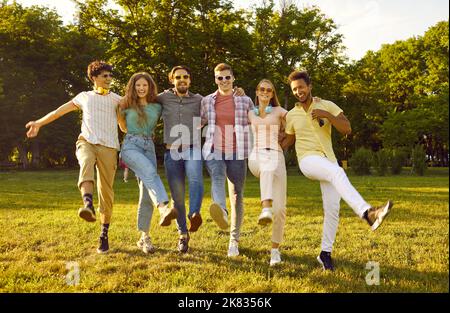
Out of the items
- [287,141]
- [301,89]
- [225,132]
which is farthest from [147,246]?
[301,89]

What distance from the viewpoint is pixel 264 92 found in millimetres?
6375

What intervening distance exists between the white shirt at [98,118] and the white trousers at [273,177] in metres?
2.22

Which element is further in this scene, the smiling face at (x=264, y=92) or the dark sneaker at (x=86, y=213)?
the smiling face at (x=264, y=92)

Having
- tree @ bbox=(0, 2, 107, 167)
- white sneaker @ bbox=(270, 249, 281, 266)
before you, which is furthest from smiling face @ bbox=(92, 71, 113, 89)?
tree @ bbox=(0, 2, 107, 167)

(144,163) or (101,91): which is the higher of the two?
(101,91)

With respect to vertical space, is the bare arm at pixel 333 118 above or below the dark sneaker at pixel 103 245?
above

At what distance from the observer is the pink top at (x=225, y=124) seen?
6.31m

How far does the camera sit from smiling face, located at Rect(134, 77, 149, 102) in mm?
6520

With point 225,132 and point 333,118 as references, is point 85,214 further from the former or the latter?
point 333,118

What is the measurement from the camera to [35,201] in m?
14.6

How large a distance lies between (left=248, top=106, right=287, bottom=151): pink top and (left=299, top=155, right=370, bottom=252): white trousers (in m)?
0.55

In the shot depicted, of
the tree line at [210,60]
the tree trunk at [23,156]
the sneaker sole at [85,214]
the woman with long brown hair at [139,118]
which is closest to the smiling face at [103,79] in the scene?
the woman with long brown hair at [139,118]

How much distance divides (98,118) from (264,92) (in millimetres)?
2558

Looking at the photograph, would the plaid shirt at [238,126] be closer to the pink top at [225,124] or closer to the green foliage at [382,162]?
the pink top at [225,124]
